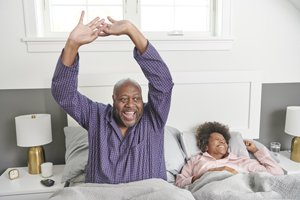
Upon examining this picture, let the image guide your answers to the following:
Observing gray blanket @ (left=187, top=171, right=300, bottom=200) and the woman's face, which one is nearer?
gray blanket @ (left=187, top=171, right=300, bottom=200)

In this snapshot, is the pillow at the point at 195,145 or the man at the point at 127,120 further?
the pillow at the point at 195,145

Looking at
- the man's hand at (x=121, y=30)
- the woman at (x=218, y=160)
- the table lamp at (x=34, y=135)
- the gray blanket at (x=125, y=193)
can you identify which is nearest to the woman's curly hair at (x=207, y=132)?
the woman at (x=218, y=160)

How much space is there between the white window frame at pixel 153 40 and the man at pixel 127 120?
2.18ft

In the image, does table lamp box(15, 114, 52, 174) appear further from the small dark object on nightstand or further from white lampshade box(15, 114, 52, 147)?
the small dark object on nightstand

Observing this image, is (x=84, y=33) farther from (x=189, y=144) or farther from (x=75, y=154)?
(x=189, y=144)

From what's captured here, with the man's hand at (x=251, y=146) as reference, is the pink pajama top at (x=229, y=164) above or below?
below

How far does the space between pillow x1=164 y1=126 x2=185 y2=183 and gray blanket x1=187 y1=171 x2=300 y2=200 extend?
0.38 m

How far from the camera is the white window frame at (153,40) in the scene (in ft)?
6.88

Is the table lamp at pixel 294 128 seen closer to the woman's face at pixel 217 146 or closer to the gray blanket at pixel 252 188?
the woman's face at pixel 217 146

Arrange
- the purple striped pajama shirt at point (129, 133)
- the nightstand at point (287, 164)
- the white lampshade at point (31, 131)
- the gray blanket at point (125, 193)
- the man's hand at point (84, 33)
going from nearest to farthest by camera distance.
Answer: the gray blanket at point (125, 193), the man's hand at point (84, 33), the purple striped pajama shirt at point (129, 133), the white lampshade at point (31, 131), the nightstand at point (287, 164)

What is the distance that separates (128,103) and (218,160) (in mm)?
722

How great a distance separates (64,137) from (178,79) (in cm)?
93

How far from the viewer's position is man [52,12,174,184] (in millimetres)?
1486

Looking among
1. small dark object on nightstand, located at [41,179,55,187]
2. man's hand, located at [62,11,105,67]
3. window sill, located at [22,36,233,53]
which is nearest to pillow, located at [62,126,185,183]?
small dark object on nightstand, located at [41,179,55,187]
